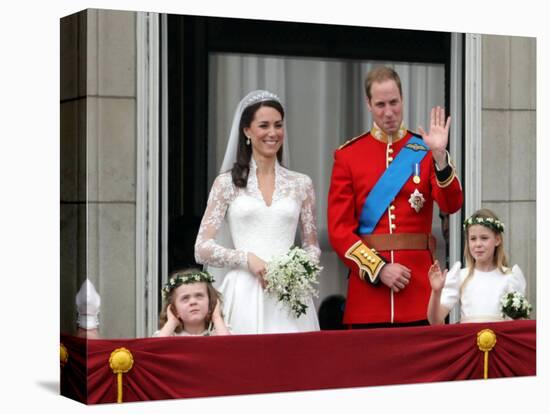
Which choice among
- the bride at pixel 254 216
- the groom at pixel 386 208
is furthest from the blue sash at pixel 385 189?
the bride at pixel 254 216

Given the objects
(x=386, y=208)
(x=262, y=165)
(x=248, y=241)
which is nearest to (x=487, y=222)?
(x=386, y=208)

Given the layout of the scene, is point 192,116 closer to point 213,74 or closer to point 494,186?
point 213,74

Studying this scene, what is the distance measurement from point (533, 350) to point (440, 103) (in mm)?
1914

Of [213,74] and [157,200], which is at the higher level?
[213,74]

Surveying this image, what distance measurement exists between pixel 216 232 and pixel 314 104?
1.13 m

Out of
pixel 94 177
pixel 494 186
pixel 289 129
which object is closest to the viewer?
pixel 94 177

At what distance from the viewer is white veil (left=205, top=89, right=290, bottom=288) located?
33.2ft

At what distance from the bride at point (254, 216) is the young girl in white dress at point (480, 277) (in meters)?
1.05

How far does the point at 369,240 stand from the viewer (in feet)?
34.6

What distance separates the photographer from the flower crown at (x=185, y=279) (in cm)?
1002

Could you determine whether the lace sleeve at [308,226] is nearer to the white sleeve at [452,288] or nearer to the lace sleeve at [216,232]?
the lace sleeve at [216,232]

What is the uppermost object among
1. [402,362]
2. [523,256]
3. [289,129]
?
[289,129]

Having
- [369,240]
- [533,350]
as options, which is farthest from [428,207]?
[533,350]

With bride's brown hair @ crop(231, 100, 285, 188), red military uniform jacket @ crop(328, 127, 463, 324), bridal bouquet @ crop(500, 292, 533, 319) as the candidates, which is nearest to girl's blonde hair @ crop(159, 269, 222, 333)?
bride's brown hair @ crop(231, 100, 285, 188)
